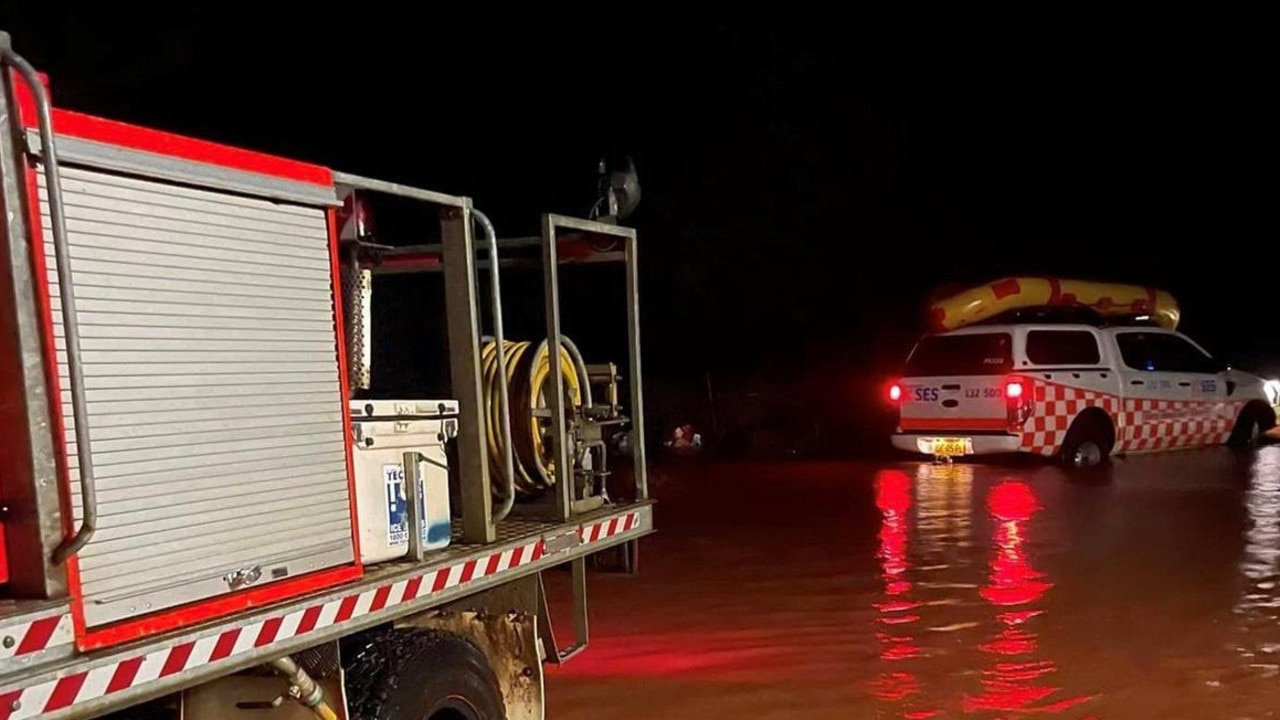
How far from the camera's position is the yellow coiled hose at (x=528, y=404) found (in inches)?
167

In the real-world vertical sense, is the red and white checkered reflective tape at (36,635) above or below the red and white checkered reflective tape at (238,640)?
above

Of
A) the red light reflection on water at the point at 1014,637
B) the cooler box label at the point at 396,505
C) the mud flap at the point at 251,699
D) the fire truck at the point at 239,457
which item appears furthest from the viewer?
the red light reflection on water at the point at 1014,637

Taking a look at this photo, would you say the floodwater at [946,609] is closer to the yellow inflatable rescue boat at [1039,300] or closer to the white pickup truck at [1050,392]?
the white pickup truck at [1050,392]

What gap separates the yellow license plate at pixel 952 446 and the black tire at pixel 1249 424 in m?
4.65

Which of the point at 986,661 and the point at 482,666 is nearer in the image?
the point at 482,666

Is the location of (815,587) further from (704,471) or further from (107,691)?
(704,471)

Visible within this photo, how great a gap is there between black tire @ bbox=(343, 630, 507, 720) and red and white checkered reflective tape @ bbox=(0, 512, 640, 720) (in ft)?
0.60

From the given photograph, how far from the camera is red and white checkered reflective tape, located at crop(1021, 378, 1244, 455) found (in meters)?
12.8

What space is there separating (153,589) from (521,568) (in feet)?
4.82

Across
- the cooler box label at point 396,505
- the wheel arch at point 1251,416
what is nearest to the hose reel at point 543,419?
the cooler box label at point 396,505

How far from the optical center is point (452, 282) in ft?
12.7

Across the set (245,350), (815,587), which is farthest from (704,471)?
(245,350)

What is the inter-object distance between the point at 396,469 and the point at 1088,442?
11213 mm

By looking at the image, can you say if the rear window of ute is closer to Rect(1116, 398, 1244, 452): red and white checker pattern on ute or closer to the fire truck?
Rect(1116, 398, 1244, 452): red and white checker pattern on ute
